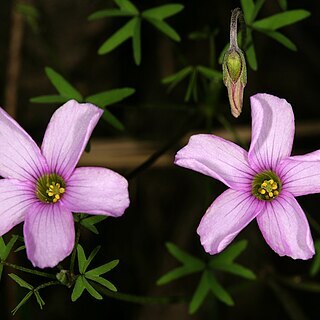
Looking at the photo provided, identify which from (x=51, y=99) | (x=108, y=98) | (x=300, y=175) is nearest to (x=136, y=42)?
(x=108, y=98)

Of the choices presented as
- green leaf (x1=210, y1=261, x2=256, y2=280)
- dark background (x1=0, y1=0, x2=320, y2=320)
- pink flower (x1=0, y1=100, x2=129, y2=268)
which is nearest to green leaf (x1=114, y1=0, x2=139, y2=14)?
dark background (x1=0, y1=0, x2=320, y2=320)

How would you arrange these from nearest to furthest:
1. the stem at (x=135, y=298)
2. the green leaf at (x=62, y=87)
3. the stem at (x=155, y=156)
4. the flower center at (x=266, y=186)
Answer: the flower center at (x=266, y=186)
the stem at (x=135, y=298)
the stem at (x=155, y=156)
the green leaf at (x=62, y=87)

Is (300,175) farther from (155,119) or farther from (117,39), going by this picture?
(155,119)

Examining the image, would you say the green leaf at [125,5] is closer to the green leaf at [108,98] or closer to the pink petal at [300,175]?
the green leaf at [108,98]

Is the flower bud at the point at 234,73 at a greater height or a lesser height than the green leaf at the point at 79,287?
greater

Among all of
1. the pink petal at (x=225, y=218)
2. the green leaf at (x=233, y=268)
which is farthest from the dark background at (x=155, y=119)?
the pink petal at (x=225, y=218)

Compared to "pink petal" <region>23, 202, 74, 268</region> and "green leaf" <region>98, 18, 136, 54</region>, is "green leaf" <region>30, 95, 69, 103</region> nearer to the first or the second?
"green leaf" <region>98, 18, 136, 54</region>

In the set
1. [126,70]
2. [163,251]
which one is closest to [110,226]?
[163,251]
